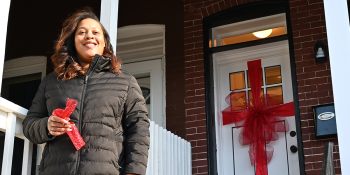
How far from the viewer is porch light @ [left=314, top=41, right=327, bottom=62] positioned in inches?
207

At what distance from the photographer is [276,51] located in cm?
589

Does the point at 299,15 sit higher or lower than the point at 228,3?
lower

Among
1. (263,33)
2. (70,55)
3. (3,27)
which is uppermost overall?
(263,33)

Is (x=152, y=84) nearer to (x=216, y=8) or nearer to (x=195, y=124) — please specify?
(x=195, y=124)

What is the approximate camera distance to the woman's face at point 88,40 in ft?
9.00

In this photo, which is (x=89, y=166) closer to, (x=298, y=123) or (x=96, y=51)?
(x=96, y=51)

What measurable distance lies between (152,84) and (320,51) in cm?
248

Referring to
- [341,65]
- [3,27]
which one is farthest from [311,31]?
→ [3,27]

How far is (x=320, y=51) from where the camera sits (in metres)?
5.27

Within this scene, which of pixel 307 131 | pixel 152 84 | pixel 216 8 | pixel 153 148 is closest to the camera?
pixel 153 148

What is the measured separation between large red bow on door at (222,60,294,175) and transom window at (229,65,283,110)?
0.5 inches

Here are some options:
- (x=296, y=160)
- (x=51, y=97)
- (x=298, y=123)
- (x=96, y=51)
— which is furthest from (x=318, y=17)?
(x=51, y=97)

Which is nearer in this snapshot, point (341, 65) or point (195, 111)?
point (341, 65)

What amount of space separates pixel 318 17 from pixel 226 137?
193 centimetres
